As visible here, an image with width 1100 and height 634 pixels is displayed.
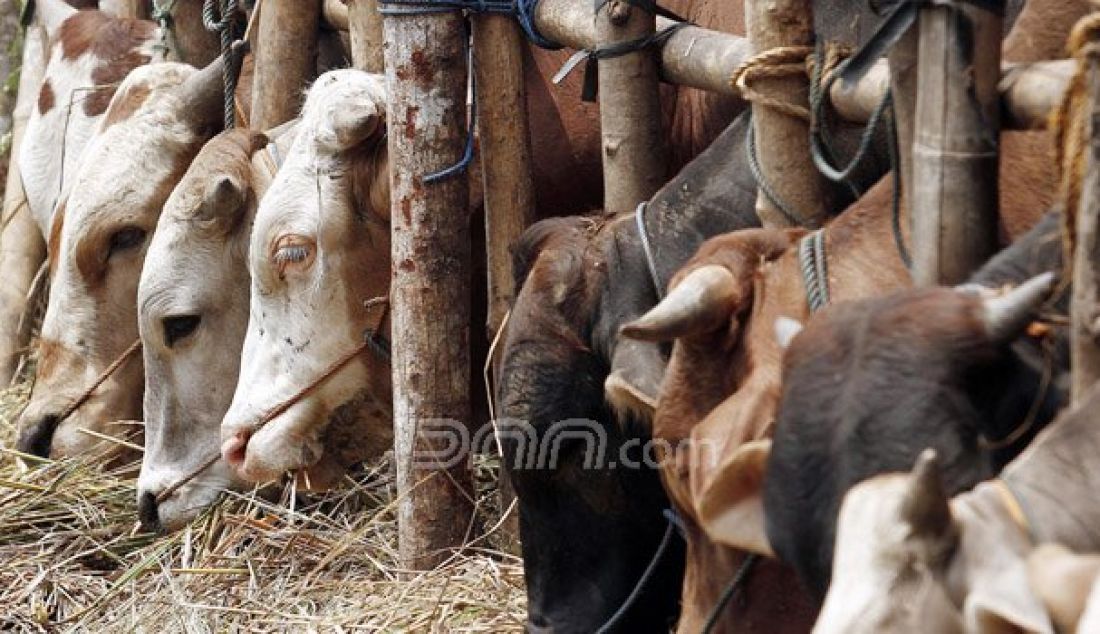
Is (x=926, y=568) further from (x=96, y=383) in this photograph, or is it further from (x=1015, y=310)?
(x=96, y=383)

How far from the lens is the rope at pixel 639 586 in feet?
13.1

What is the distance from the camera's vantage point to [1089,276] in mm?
2377

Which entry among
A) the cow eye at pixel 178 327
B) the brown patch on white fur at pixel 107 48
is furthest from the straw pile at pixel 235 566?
the brown patch on white fur at pixel 107 48

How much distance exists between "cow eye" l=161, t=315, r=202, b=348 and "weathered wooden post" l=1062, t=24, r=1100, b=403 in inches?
158

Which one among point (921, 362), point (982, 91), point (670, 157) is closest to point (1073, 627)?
point (921, 362)

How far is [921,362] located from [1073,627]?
52 cm

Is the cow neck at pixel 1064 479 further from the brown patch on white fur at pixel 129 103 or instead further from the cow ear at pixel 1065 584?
the brown patch on white fur at pixel 129 103

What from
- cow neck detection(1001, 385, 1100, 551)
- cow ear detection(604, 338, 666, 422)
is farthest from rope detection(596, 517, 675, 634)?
cow neck detection(1001, 385, 1100, 551)

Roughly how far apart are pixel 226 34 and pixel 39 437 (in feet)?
5.34

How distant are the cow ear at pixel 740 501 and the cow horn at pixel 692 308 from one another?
30 cm

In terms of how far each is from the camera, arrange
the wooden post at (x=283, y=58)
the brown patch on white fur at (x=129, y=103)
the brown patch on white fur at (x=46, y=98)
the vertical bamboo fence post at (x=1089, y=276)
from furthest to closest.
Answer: the brown patch on white fur at (x=46, y=98) < the brown patch on white fur at (x=129, y=103) < the wooden post at (x=283, y=58) < the vertical bamboo fence post at (x=1089, y=276)

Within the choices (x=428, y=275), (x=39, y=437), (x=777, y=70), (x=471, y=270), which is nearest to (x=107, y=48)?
(x=39, y=437)

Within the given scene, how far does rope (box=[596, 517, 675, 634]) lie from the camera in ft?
13.1

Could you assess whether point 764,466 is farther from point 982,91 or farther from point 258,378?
A: point 258,378
